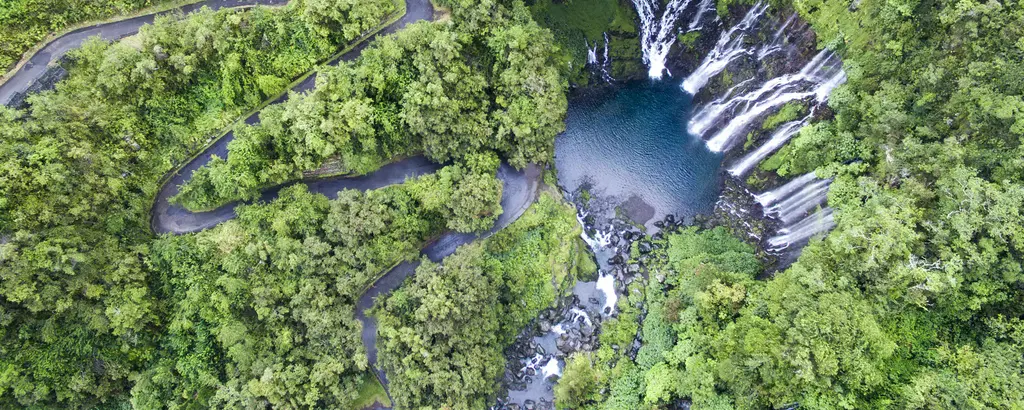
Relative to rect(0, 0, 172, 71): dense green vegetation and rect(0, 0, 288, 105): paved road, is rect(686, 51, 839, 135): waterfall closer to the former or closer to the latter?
rect(0, 0, 288, 105): paved road

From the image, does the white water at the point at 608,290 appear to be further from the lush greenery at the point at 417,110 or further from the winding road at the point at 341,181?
the lush greenery at the point at 417,110

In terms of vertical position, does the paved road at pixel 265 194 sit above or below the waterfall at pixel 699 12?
below

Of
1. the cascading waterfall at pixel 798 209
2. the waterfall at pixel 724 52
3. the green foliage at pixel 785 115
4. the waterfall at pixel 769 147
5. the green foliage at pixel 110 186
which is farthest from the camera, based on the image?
the waterfall at pixel 724 52

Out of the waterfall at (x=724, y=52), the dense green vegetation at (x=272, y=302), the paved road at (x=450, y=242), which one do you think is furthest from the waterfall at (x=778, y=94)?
the dense green vegetation at (x=272, y=302)

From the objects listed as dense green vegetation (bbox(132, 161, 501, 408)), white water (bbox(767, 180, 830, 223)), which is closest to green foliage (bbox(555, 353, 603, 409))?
dense green vegetation (bbox(132, 161, 501, 408))

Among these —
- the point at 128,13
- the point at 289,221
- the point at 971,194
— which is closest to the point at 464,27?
the point at 289,221

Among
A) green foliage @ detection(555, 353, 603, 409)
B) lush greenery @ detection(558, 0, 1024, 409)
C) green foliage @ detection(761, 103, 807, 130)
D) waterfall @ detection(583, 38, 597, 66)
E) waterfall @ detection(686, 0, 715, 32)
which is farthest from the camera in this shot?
waterfall @ detection(583, 38, 597, 66)

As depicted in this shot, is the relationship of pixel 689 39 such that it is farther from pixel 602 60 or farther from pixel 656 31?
pixel 602 60
